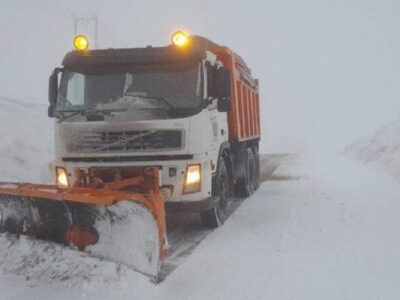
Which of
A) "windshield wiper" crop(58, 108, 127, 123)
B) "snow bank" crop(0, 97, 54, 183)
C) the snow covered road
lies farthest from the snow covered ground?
"snow bank" crop(0, 97, 54, 183)

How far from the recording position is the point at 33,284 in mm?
5309

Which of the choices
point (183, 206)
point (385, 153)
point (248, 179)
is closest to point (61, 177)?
point (183, 206)

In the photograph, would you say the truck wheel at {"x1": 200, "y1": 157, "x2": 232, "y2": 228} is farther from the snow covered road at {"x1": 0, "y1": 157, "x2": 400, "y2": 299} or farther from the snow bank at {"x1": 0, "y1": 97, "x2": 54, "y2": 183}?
the snow bank at {"x1": 0, "y1": 97, "x2": 54, "y2": 183}

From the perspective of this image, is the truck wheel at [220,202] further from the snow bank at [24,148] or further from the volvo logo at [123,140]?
the snow bank at [24,148]

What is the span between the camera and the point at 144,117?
7.06 metres

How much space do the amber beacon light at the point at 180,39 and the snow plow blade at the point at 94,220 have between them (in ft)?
8.57

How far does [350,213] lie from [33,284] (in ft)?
18.1

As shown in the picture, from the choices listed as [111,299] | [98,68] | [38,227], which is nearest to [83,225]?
[38,227]

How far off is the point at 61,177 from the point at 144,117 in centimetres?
151

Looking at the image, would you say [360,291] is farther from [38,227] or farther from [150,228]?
[38,227]

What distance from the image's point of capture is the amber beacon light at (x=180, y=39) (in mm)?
7582

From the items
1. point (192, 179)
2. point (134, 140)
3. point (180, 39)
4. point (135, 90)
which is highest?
point (180, 39)

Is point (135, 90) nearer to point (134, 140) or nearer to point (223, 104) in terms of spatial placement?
point (134, 140)

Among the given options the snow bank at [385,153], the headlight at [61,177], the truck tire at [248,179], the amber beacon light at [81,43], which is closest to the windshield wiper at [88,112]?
the headlight at [61,177]
